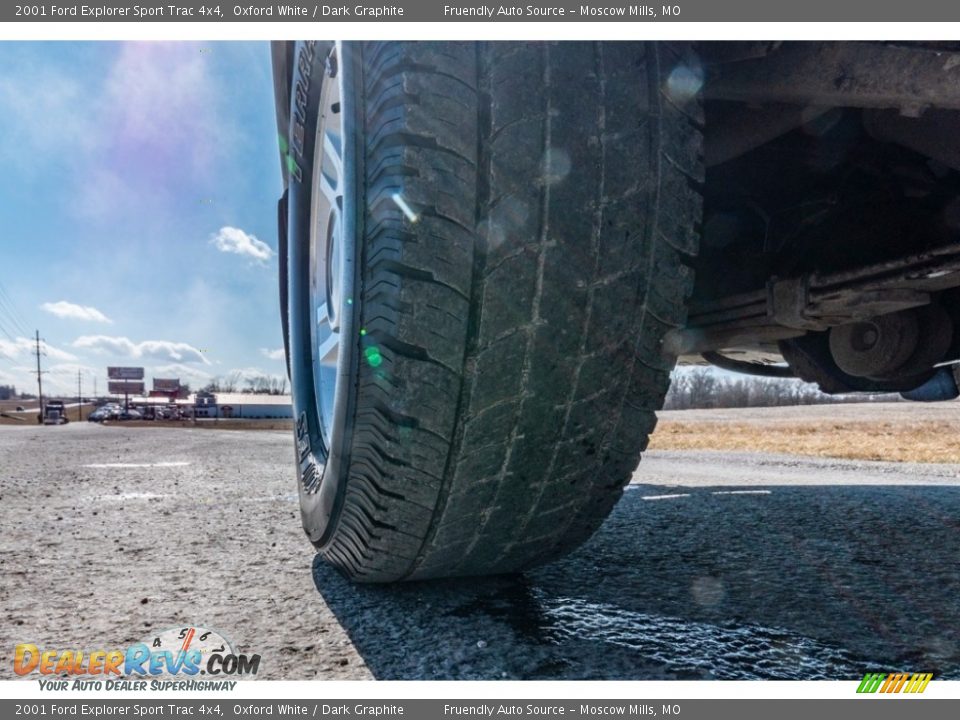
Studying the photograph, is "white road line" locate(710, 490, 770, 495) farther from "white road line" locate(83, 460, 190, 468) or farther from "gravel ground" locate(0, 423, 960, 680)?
"white road line" locate(83, 460, 190, 468)

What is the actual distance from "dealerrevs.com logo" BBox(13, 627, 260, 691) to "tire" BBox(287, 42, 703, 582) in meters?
0.30

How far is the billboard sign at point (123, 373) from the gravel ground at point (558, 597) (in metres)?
70.9

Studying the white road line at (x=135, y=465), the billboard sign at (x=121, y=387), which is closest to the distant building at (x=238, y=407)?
the billboard sign at (x=121, y=387)

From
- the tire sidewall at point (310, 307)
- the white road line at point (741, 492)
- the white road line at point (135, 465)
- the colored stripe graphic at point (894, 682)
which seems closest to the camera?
the colored stripe graphic at point (894, 682)

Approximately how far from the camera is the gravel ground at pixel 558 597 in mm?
1004

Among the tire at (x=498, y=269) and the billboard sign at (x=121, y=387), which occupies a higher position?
the billboard sign at (x=121, y=387)

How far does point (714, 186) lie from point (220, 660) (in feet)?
5.23

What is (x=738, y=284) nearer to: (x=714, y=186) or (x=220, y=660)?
Answer: (x=714, y=186)

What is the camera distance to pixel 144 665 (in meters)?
1.01

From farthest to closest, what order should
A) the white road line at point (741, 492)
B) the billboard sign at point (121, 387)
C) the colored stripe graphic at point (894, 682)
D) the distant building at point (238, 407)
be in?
the billboard sign at point (121, 387) → the distant building at point (238, 407) → the white road line at point (741, 492) → the colored stripe graphic at point (894, 682)

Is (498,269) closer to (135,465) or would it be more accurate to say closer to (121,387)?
(135,465)

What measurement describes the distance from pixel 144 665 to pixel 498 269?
882 millimetres

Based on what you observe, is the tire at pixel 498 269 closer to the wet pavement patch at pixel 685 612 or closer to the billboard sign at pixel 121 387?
the wet pavement patch at pixel 685 612

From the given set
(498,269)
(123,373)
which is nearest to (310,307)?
(498,269)
